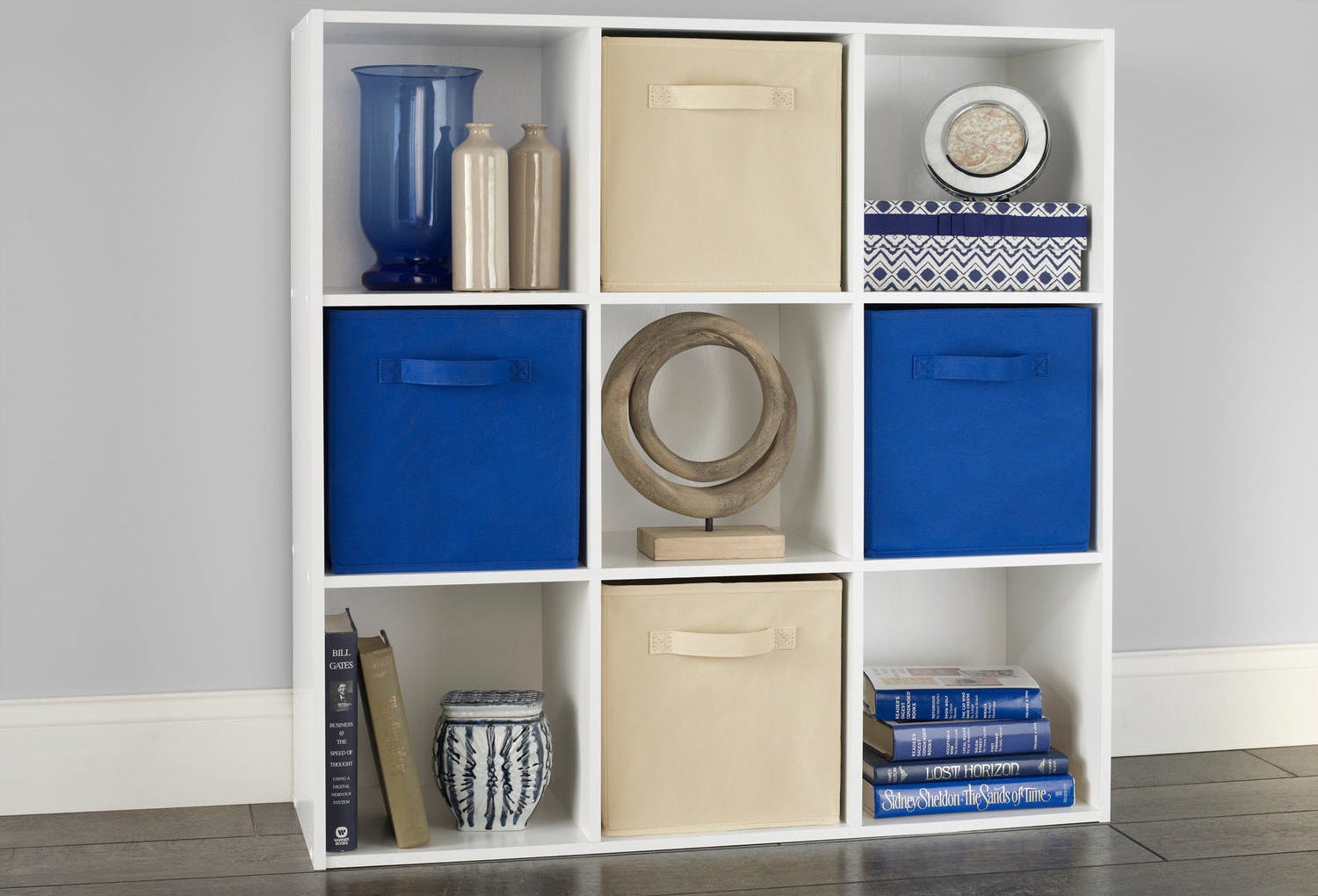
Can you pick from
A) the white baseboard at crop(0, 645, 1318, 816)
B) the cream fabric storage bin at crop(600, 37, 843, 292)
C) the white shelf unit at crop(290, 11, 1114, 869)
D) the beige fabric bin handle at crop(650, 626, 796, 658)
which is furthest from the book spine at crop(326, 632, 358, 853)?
the cream fabric storage bin at crop(600, 37, 843, 292)

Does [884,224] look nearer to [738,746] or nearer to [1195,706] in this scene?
[738,746]

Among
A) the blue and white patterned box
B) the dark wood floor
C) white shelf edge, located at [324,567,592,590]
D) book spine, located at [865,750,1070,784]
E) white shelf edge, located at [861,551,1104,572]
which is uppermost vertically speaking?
the blue and white patterned box

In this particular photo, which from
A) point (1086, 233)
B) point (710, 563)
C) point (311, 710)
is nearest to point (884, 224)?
point (1086, 233)

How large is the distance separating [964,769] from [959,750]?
0.03 meters

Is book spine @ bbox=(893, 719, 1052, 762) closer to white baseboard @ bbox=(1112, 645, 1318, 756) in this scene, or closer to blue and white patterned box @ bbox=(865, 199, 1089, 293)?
white baseboard @ bbox=(1112, 645, 1318, 756)

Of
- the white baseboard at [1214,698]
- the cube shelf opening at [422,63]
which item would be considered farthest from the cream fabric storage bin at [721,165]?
the white baseboard at [1214,698]

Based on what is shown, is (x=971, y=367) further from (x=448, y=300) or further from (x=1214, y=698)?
(x=1214, y=698)

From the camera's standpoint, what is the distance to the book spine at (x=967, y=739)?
7.93ft

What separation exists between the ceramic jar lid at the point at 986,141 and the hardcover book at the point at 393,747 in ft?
3.93

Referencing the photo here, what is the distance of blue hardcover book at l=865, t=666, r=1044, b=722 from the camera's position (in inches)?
96.5

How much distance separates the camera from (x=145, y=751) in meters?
2.50

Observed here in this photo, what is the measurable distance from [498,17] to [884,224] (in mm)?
670

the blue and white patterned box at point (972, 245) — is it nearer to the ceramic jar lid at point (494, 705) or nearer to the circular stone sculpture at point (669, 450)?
the circular stone sculpture at point (669, 450)

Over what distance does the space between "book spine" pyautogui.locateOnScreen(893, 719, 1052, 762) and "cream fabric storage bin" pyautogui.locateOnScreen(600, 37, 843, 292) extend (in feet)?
2.42
